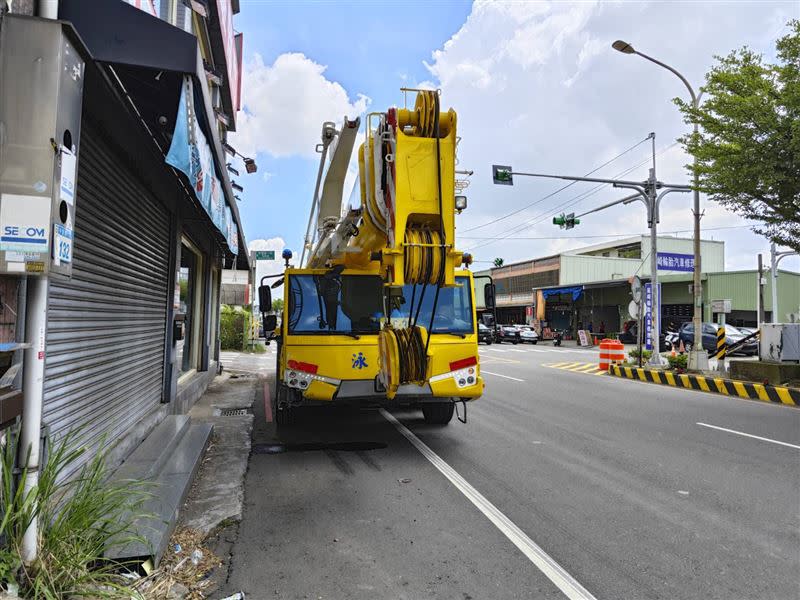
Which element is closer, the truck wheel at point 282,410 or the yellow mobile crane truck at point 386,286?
the yellow mobile crane truck at point 386,286

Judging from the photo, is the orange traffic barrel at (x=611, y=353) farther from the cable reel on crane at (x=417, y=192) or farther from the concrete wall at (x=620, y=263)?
the concrete wall at (x=620, y=263)

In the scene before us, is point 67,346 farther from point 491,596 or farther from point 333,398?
point 491,596

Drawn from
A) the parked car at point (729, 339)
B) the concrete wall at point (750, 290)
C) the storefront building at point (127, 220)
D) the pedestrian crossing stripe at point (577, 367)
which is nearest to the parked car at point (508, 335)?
the concrete wall at point (750, 290)

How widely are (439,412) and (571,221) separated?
1307cm

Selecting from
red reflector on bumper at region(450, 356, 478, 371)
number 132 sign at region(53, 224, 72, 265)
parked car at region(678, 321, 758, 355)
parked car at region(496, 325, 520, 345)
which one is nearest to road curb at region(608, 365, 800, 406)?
red reflector on bumper at region(450, 356, 478, 371)

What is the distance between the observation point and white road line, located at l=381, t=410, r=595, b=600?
310cm

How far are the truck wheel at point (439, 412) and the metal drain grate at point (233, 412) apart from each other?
3.23 metres

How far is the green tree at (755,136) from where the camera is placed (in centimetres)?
965

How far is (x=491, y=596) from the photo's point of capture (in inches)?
118

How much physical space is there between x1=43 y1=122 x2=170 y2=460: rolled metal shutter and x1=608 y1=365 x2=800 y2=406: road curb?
12.2 metres

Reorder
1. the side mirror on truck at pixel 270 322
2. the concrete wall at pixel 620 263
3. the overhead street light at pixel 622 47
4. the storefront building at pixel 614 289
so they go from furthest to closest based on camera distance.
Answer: the concrete wall at pixel 620 263 < the storefront building at pixel 614 289 < the overhead street light at pixel 622 47 < the side mirror on truck at pixel 270 322

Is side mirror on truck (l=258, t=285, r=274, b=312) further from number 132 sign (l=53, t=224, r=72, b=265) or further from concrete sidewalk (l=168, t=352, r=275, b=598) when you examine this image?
number 132 sign (l=53, t=224, r=72, b=265)

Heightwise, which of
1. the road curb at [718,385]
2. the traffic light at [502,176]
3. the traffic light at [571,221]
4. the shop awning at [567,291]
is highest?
the traffic light at [502,176]

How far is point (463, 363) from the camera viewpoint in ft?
20.6
